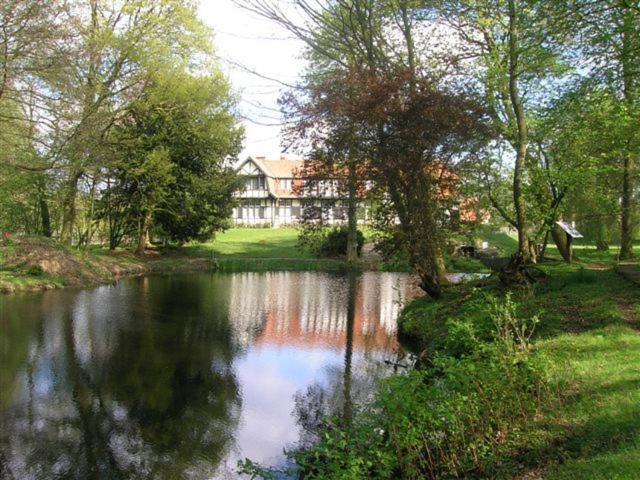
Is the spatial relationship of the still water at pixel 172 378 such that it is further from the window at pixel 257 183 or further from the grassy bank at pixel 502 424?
the window at pixel 257 183

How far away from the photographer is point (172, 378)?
984 centimetres

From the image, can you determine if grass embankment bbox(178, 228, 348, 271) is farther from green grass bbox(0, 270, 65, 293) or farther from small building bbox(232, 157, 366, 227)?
green grass bbox(0, 270, 65, 293)

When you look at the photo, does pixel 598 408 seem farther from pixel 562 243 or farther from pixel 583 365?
pixel 562 243

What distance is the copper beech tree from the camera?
11211mm

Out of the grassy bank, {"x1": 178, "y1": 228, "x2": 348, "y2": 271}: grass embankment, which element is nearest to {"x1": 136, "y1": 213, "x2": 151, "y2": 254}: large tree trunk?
{"x1": 178, "y1": 228, "x2": 348, "y2": 271}: grass embankment

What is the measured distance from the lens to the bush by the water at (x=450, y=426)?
5074 mm

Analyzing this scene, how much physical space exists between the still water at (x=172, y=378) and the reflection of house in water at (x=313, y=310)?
0.28 ft

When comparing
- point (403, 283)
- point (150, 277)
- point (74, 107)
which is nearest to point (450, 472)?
point (74, 107)

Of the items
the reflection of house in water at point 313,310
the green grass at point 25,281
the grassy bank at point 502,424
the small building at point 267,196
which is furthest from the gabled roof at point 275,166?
the grassy bank at point 502,424

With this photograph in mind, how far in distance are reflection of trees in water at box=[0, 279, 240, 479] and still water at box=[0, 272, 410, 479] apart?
2cm

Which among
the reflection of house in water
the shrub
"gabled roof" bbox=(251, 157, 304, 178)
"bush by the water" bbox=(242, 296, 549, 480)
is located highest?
"gabled roof" bbox=(251, 157, 304, 178)

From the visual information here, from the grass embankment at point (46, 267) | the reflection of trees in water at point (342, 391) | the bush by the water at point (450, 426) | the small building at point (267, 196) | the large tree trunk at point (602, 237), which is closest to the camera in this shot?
the bush by the water at point (450, 426)

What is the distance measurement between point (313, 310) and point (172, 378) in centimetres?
854

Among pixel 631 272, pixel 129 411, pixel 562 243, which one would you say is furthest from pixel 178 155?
pixel 631 272
